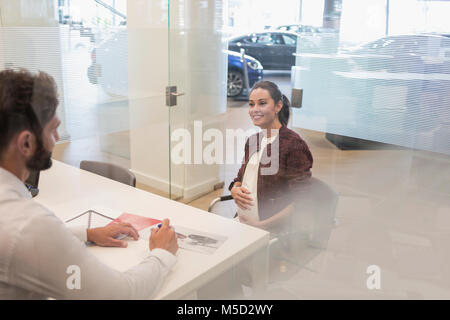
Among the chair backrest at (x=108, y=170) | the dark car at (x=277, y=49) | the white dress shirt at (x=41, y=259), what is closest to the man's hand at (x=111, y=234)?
the white dress shirt at (x=41, y=259)

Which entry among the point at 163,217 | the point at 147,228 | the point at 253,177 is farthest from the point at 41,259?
the point at 253,177

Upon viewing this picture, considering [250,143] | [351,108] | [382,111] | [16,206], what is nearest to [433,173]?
[382,111]

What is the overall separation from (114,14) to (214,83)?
2.74ft

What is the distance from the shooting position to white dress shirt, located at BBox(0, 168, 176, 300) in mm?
847

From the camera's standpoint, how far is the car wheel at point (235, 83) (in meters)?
3.11

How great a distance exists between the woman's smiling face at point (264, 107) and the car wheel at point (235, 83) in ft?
4.25

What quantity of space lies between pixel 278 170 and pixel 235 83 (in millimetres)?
1533

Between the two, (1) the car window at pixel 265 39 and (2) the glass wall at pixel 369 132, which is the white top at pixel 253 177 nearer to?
(2) the glass wall at pixel 369 132

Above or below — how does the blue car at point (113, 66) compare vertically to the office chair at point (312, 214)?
above

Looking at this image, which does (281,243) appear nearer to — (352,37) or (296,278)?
(296,278)

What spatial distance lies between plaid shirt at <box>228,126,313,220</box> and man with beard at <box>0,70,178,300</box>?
896 mm

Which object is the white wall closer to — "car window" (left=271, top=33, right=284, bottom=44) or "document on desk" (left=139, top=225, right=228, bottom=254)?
"car window" (left=271, top=33, right=284, bottom=44)

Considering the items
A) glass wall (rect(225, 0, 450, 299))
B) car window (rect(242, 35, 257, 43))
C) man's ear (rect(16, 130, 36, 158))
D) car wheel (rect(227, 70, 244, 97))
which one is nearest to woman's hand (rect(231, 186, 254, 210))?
glass wall (rect(225, 0, 450, 299))

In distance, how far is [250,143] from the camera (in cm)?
187
